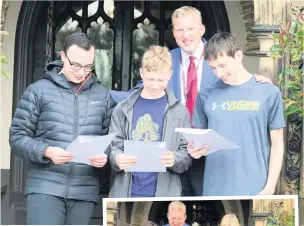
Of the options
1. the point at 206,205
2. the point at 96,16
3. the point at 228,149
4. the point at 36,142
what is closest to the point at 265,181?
the point at 228,149

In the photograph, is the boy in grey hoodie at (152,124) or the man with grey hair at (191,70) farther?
the man with grey hair at (191,70)

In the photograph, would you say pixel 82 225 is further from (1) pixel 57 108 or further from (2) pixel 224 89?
(2) pixel 224 89

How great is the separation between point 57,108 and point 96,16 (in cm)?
348

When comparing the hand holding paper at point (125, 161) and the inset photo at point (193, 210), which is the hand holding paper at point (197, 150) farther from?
the inset photo at point (193, 210)

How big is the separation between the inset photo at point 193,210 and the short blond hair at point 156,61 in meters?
0.84

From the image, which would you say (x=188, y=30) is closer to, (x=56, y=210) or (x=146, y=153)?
(x=146, y=153)

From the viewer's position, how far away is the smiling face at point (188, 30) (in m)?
5.79

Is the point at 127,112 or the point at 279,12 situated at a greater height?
the point at 279,12

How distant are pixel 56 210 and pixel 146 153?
75 cm

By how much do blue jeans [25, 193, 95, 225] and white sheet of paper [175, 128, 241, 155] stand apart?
2.89 feet

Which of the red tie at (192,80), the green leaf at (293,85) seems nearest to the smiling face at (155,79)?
the red tie at (192,80)

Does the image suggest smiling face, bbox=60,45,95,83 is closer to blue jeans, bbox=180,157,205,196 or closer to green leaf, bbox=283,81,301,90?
blue jeans, bbox=180,157,205,196

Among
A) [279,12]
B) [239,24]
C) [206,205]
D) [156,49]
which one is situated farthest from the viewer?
[239,24]

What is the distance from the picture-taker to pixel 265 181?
19.1ft
